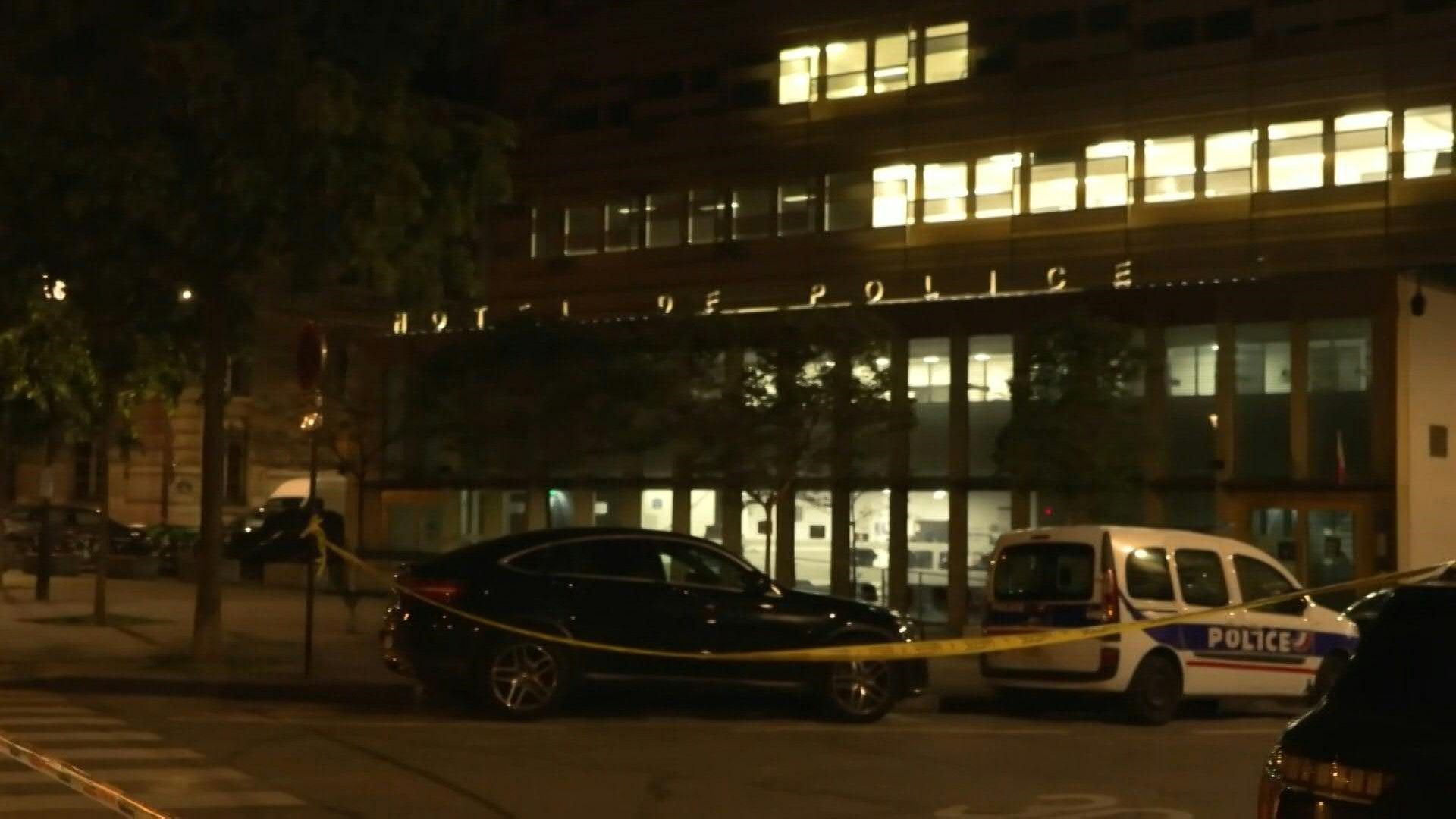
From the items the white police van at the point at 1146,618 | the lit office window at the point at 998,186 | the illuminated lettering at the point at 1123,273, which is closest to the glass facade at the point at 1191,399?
the illuminated lettering at the point at 1123,273

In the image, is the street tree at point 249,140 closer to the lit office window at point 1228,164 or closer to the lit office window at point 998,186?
the lit office window at point 1228,164

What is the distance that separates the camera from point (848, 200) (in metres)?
42.8

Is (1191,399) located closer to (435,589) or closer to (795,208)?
(795,208)

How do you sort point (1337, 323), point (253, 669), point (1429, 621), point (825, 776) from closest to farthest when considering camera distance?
point (1429, 621) → point (825, 776) → point (253, 669) → point (1337, 323)

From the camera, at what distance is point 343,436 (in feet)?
116

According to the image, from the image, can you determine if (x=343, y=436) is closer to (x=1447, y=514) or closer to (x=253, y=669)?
(x=253, y=669)

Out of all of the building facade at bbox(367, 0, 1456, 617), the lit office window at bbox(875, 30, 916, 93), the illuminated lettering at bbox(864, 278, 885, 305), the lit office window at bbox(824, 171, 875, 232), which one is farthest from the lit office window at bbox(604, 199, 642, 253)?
the lit office window at bbox(875, 30, 916, 93)

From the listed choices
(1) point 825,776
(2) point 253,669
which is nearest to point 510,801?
(1) point 825,776

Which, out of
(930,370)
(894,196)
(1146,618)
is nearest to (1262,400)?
(930,370)

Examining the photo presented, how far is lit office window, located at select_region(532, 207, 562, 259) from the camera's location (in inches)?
1895

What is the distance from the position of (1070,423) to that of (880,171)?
1543cm

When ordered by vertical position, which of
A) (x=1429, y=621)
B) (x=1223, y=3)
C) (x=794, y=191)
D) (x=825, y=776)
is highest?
(x=1223, y=3)

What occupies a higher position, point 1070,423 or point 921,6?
point 921,6

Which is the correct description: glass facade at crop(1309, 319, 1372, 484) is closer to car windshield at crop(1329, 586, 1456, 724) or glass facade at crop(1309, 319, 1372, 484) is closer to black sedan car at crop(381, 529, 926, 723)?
black sedan car at crop(381, 529, 926, 723)
